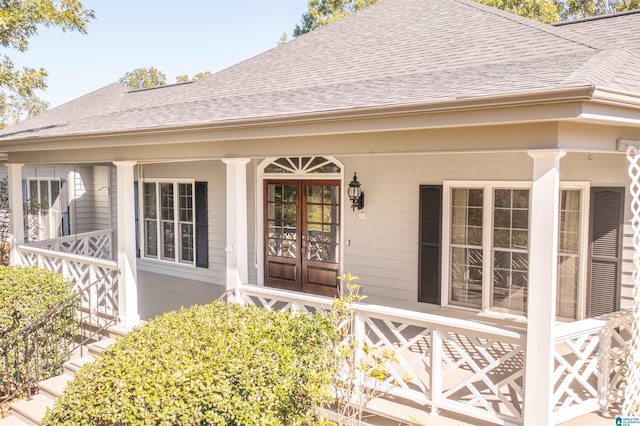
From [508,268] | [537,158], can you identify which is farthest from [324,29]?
[537,158]

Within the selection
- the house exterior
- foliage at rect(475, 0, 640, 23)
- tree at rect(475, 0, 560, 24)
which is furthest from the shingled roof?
foliage at rect(475, 0, 640, 23)

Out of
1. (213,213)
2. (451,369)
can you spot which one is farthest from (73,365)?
(451,369)

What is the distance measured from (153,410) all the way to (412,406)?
2.39 meters

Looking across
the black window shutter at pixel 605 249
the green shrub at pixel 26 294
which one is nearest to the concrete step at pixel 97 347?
the green shrub at pixel 26 294

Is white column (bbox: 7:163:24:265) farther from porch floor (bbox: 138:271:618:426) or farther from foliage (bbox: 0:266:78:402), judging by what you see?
foliage (bbox: 0:266:78:402)

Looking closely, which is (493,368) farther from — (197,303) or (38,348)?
(38,348)

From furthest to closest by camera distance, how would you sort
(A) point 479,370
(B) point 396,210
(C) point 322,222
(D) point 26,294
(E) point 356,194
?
1. (C) point 322,222
2. (E) point 356,194
3. (B) point 396,210
4. (D) point 26,294
5. (A) point 479,370

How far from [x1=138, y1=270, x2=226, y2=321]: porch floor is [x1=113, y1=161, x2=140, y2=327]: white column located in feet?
1.81

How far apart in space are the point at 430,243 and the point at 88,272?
5.70 metres

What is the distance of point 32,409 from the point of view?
583cm

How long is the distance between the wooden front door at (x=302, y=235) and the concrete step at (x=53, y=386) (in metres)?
3.95

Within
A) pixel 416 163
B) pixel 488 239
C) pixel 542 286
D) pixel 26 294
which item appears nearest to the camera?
pixel 542 286

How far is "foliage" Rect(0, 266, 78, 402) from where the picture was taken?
6.36 meters

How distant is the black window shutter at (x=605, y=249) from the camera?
616 centimetres
